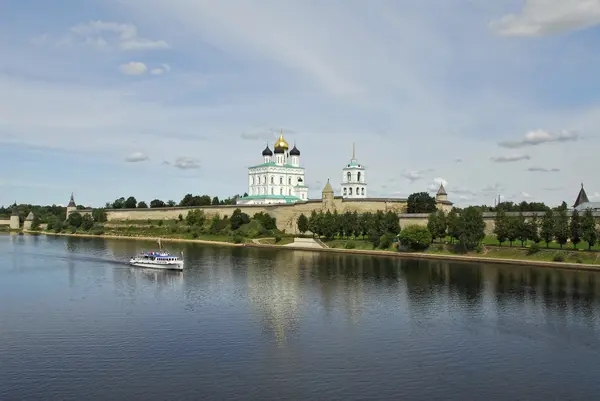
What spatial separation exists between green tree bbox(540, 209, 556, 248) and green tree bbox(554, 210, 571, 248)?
182mm

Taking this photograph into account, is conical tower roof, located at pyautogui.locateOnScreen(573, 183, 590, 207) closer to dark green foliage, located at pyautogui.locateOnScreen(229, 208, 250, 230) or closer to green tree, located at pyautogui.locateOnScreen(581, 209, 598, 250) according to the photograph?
green tree, located at pyautogui.locateOnScreen(581, 209, 598, 250)

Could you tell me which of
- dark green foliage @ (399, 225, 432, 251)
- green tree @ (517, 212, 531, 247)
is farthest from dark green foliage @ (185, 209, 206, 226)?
green tree @ (517, 212, 531, 247)

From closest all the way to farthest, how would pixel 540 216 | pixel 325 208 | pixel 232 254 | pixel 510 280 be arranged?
pixel 510 280 < pixel 540 216 < pixel 232 254 < pixel 325 208

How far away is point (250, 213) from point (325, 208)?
8758mm

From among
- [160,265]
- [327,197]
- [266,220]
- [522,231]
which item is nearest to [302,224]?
[327,197]

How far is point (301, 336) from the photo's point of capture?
15945mm

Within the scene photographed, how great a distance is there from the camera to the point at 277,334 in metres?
16.1

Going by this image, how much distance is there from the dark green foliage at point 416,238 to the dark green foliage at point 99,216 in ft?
144

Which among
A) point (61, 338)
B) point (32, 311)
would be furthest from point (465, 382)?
point (32, 311)

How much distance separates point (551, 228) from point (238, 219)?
94.6ft

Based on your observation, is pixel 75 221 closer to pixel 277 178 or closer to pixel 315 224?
pixel 277 178

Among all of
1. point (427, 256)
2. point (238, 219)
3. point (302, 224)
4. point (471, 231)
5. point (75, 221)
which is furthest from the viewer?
point (75, 221)

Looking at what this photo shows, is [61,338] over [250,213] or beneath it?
beneath

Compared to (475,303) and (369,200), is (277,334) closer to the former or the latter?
(475,303)
